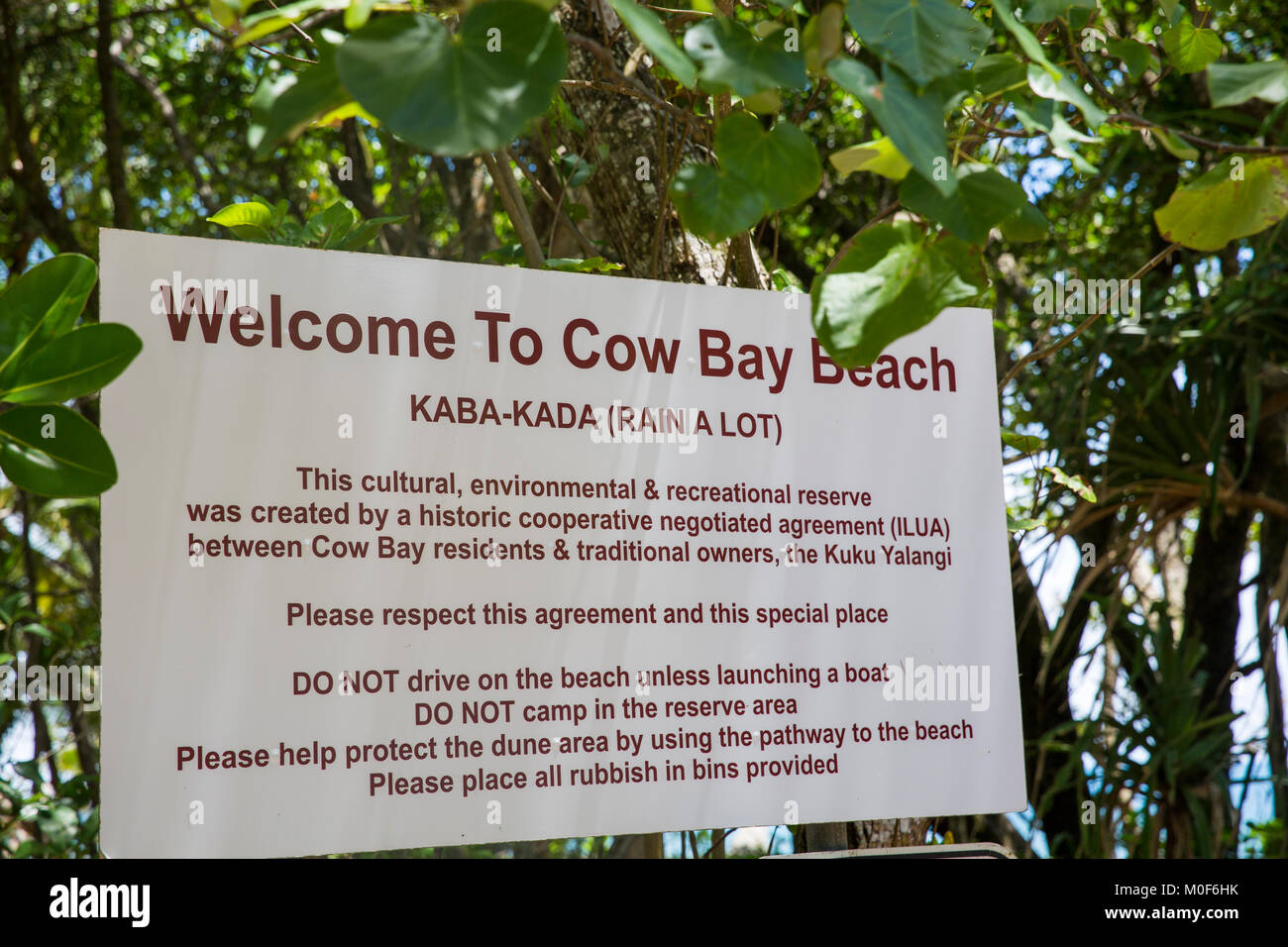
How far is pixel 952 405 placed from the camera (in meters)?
1.73

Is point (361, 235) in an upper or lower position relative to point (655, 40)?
upper

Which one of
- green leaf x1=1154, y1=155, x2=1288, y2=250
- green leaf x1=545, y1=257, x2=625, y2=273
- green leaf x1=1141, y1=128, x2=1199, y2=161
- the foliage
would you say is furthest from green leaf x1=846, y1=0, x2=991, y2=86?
green leaf x1=545, y1=257, x2=625, y2=273

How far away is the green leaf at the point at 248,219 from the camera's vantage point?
6.02 ft

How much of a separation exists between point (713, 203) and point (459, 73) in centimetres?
38

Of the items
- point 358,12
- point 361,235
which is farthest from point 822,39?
point 361,235

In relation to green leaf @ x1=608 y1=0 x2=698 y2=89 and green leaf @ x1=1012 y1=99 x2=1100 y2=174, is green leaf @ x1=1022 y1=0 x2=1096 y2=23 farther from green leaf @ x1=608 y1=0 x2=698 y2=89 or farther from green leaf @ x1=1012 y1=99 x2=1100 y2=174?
green leaf @ x1=608 y1=0 x2=698 y2=89

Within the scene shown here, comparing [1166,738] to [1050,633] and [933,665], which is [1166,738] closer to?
[1050,633]

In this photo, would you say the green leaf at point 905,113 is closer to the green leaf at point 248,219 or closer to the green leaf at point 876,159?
the green leaf at point 876,159

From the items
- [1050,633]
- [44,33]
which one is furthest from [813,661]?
[44,33]

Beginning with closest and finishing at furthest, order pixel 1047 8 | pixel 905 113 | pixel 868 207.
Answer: pixel 905 113 → pixel 1047 8 → pixel 868 207

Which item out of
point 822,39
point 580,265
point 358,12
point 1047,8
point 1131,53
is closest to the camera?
point 358,12

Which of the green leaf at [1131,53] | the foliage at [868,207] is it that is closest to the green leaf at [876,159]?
the foliage at [868,207]

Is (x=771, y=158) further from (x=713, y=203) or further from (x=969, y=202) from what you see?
(x=969, y=202)

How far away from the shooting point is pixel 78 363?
1.14 meters
